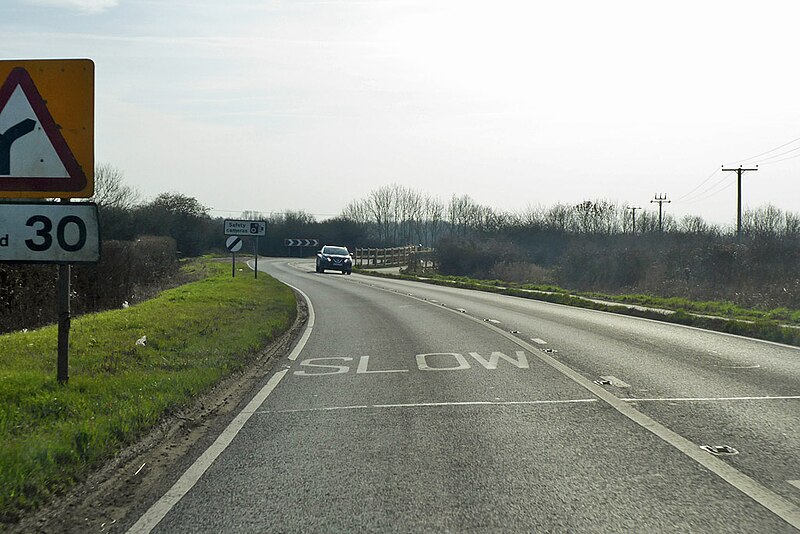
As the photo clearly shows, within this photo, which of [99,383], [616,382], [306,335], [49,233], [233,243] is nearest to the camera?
[49,233]

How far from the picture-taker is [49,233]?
27.3 feet

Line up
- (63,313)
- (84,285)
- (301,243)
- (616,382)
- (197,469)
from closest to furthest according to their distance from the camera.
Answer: (197,469)
(63,313)
(616,382)
(84,285)
(301,243)

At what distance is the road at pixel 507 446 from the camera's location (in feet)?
16.4

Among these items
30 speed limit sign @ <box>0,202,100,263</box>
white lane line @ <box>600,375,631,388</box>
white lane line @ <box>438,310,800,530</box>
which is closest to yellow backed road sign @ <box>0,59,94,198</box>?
30 speed limit sign @ <box>0,202,100,263</box>

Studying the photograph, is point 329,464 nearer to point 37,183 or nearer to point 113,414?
point 113,414

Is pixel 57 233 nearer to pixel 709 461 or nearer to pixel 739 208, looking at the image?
pixel 709 461

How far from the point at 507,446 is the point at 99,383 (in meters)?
4.79

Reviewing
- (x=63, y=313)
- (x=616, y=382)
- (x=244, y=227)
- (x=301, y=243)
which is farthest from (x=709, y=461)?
(x=301, y=243)

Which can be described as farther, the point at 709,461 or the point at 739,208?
the point at 739,208

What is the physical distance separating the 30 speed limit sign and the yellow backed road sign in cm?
16

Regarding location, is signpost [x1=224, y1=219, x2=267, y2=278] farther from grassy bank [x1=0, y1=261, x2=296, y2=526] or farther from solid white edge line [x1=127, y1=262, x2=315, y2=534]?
solid white edge line [x1=127, y1=262, x2=315, y2=534]

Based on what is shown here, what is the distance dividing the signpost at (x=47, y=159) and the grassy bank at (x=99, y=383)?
1.48 meters

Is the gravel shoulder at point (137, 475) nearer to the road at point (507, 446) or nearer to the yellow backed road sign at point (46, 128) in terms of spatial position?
the road at point (507, 446)

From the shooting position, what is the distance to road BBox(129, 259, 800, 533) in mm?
5008
